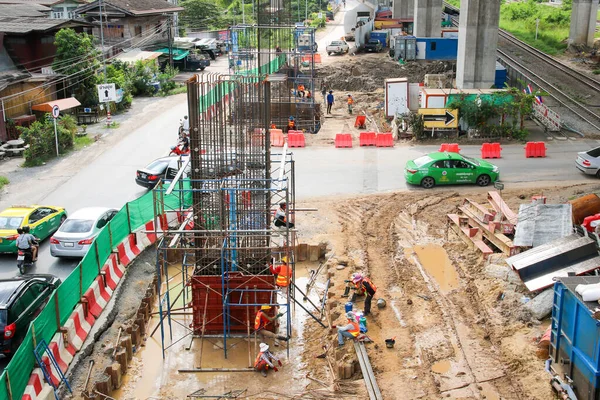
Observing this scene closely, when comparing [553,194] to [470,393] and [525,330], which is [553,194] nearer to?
[525,330]

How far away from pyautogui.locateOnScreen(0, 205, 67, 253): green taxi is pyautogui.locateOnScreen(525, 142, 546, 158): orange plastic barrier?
21633 millimetres

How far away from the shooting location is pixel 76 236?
22891 mm

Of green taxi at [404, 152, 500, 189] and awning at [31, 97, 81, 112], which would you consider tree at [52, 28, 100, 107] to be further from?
green taxi at [404, 152, 500, 189]

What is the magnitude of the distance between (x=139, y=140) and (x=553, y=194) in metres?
22.6

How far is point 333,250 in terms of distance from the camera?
79.6 ft

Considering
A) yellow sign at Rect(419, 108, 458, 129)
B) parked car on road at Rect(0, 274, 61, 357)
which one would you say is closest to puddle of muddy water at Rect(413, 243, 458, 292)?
parked car on road at Rect(0, 274, 61, 357)

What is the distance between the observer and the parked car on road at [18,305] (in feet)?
54.3

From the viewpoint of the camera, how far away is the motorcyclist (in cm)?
2225

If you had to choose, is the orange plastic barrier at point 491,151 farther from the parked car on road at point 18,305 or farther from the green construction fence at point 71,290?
the parked car on road at point 18,305

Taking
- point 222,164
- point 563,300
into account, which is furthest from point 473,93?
point 563,300

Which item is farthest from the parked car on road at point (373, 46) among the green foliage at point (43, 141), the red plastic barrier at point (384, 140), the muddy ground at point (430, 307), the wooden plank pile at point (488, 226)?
the wooden plank pile at point (488, 226)

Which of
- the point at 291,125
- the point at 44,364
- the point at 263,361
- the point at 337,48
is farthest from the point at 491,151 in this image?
the point at 337,48

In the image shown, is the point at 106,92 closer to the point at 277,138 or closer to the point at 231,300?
the point at 277,138

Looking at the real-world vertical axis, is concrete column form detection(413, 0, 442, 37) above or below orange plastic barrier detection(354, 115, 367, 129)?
above
